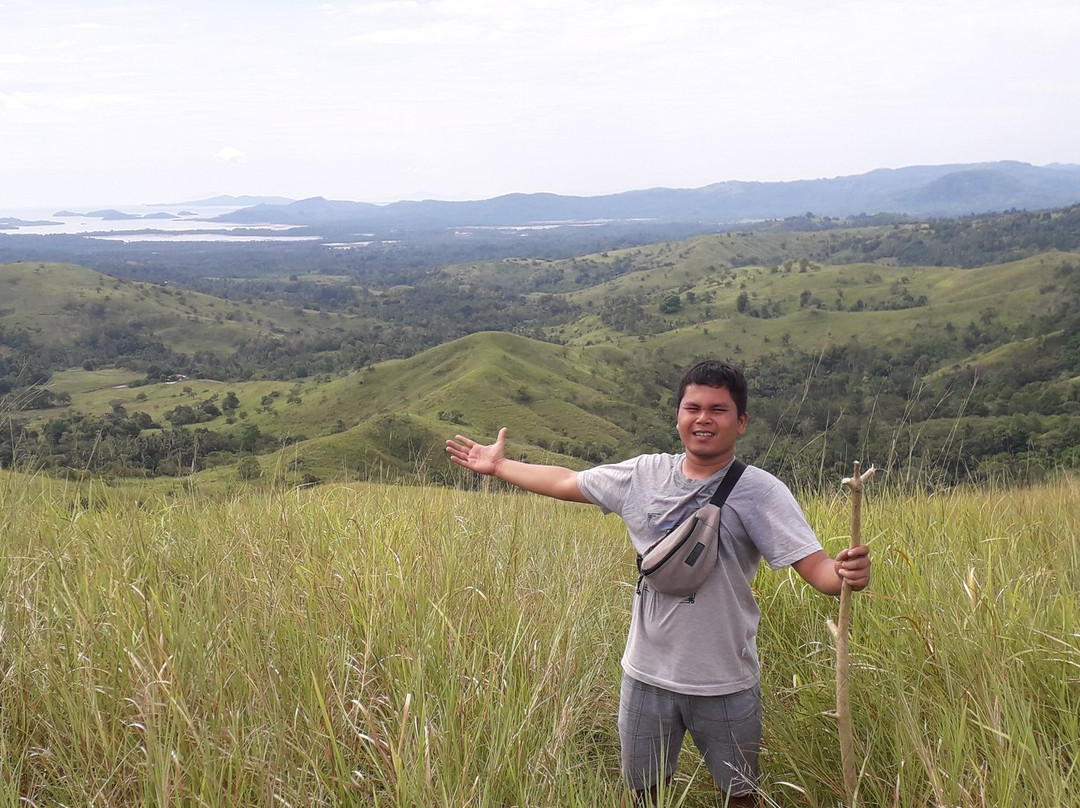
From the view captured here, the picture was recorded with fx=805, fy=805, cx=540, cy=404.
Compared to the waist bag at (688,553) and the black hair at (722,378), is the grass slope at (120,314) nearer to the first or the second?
the black hair at (722,378)

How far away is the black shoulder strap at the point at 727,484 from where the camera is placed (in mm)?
2693

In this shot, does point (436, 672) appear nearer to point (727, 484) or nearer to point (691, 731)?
point (691, 731)

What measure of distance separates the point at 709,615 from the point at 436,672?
962 mm

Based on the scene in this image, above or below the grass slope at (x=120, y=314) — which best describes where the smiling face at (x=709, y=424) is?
above

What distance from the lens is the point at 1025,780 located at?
2.13m

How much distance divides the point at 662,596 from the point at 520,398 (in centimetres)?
7899

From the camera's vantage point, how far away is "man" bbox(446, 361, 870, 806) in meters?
2.69

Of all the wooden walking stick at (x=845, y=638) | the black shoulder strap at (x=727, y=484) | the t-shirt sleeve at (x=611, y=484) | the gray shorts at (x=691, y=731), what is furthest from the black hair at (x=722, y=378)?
the gray shorts at (x=691, y=731)

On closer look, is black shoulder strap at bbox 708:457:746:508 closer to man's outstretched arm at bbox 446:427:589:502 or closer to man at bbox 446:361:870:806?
man at bbox 446:361:870:806

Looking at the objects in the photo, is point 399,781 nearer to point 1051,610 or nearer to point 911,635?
point 911,635

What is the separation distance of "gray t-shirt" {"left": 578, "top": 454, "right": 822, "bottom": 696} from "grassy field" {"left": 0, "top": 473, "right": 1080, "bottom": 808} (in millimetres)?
364

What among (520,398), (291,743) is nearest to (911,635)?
(291,743)

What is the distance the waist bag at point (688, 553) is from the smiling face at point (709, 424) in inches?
8.0

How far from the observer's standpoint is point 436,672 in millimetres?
2797
